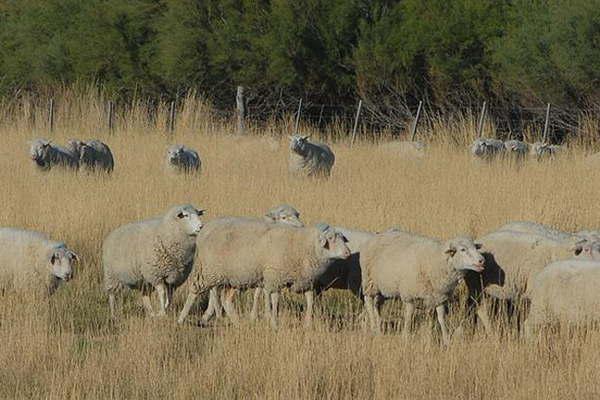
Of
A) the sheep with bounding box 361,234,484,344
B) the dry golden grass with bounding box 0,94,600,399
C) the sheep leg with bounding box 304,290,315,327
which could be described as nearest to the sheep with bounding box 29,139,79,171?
the dry golden grass with bounding box 0,94,600,399

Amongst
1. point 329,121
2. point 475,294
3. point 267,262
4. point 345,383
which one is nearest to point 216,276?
point 267,262

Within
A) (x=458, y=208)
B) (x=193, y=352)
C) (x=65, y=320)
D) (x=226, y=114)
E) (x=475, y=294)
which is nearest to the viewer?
(x=193, y=352)

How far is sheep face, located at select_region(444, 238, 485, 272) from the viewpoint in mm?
9102

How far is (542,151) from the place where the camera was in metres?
20.0

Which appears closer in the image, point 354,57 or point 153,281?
point 153,281

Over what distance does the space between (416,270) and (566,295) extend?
1.31m

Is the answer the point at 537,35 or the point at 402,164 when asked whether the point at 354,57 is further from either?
the point at 402,164

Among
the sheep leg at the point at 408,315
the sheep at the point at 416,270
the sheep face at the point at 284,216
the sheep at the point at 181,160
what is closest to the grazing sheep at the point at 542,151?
the sheep at the point at 181,160

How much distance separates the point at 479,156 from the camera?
18.6 m

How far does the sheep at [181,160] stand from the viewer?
17438mm

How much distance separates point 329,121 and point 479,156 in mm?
14035

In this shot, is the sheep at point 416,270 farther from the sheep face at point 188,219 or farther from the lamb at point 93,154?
the lamb at point 93,154

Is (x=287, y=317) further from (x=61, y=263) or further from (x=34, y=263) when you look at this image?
→ (x=34, y=263)

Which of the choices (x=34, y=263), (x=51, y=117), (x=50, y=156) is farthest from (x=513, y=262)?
(x=51, y=117)
